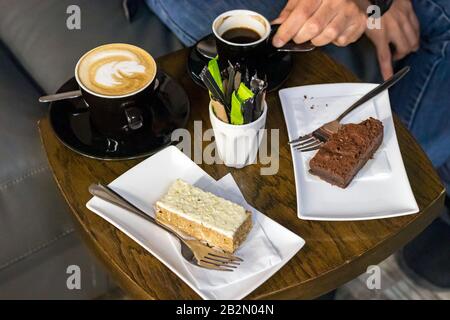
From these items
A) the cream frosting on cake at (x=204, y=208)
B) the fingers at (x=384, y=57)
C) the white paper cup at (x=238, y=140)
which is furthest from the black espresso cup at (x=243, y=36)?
the fingers at (x=384, y=57)

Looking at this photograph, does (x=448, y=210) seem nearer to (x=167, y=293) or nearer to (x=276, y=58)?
(x=276, y=58)

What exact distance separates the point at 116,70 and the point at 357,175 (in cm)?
38

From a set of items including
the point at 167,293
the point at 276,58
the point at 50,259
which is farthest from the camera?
the point at 50,259

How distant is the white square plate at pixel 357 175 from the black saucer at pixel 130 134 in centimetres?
17

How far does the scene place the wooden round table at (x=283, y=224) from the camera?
0.70m

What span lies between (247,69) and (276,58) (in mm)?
110

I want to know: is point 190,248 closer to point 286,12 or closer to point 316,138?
Result: point 316,138

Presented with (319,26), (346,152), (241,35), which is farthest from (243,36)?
(346,152)

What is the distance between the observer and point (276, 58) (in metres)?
0.95

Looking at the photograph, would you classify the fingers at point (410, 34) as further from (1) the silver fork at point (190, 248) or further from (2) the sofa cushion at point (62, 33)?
(1) the silver fork at point (190, 248)

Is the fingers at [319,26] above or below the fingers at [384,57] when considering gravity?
above

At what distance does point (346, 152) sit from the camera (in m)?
0.78
